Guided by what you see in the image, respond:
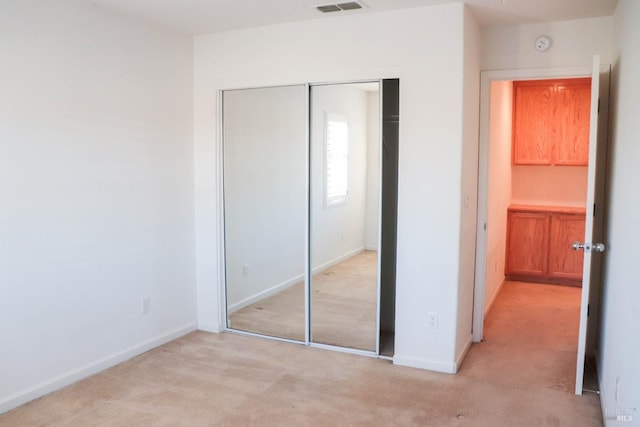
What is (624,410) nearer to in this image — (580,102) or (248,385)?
(248,385)

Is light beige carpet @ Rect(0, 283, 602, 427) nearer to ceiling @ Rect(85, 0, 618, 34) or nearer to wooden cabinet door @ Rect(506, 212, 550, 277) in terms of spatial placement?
wooden cabinet door @ Rect(506, 212, 550, 277)

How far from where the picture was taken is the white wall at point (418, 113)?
11.2 feet

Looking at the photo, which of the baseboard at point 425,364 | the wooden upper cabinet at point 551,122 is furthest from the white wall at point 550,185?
the baseboard at point 425,364

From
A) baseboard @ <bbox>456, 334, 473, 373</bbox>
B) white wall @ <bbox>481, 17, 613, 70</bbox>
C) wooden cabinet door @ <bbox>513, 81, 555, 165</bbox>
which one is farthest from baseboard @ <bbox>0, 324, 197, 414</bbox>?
wooden cabinet door @ <bbox>513, 81, 555, 165</bbox>

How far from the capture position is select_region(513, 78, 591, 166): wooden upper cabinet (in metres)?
5.87

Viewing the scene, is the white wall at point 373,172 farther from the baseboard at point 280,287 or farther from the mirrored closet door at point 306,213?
the baseboard at point 280,287

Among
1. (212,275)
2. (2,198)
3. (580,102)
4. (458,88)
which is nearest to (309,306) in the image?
(212,275)

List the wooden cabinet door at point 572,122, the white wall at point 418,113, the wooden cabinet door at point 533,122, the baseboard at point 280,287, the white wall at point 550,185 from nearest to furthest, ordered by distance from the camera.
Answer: the white wall at point 418,113
the baseboard at point 280,287
the wooden cabinet door at point 572,122
the wooden cabinet door at point 533,122
the white wall at point 550,185

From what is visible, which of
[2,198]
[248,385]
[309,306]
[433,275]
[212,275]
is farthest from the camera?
[212,275]

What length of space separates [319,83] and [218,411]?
7.78ft

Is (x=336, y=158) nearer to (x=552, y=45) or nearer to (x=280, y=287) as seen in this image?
(x=280, y=287)

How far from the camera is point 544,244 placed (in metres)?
6.00

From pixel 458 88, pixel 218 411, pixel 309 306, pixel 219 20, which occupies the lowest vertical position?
pixel 218 411

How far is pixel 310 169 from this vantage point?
3.99m
